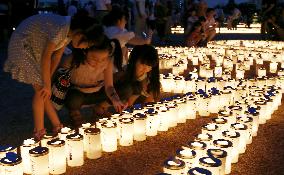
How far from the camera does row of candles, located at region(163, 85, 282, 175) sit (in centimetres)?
266

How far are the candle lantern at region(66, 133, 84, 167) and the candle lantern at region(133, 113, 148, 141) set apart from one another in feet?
2.29

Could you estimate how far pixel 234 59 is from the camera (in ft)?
28.1

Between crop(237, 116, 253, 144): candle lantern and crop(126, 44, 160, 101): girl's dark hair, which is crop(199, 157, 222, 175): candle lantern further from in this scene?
crop(126, 44, 160, 101): girl's dark hair

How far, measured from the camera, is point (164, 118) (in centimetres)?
411

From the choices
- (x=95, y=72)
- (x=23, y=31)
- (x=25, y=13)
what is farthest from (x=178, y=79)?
(x=25, y=13)

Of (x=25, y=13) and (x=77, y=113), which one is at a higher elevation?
(x=25, y=13)

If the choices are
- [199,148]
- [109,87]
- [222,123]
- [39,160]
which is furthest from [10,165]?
[222,123]

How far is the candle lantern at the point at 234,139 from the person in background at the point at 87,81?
1.17m

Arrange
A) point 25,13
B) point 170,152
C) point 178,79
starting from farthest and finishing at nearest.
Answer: point 25,13, point 178,79, point 170,152

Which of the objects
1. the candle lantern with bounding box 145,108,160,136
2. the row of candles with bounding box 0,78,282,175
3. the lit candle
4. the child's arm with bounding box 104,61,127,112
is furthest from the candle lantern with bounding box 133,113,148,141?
the child's arm with bounding box 104,61,127,112

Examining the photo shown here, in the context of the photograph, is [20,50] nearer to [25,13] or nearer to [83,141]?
[83,141]

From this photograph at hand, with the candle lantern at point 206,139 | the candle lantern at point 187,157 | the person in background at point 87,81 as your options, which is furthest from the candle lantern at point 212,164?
the person in background at point 87,81

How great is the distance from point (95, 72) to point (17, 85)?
2.58 meters

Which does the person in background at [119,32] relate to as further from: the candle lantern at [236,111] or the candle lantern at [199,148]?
the candle lantern at [199,148]
